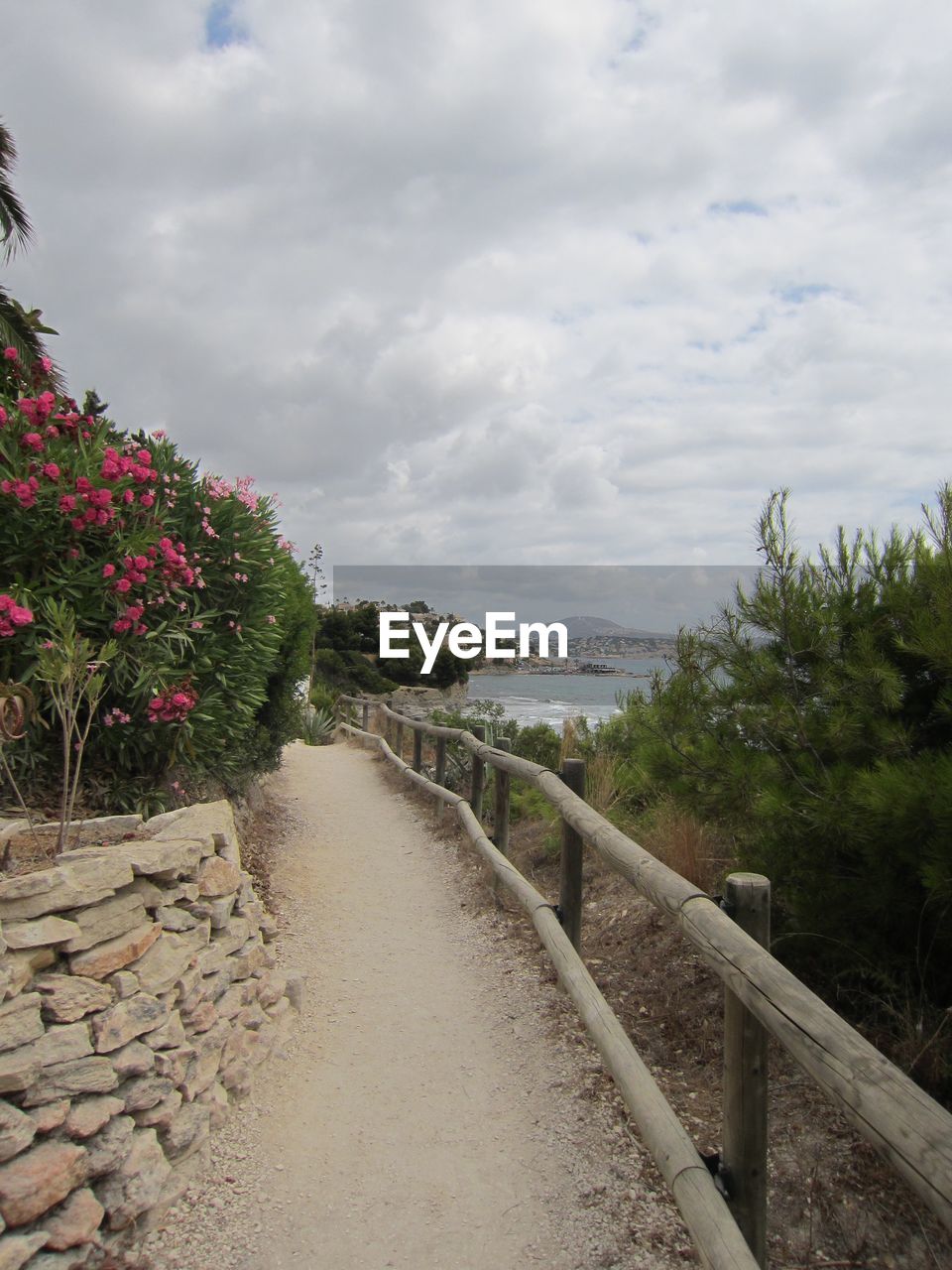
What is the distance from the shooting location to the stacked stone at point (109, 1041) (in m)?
2.42

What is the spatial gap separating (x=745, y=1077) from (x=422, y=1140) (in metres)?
1.44

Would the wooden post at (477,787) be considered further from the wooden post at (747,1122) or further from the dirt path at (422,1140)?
the wooden post at (747,1122)

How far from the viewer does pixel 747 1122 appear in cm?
239

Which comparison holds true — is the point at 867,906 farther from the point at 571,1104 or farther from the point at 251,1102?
the point at 251,1102

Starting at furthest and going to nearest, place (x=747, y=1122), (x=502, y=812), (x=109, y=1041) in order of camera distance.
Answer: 1. (x=502, y=812)
2. (x=109, y=1041)
3. (x=747, y=1122)

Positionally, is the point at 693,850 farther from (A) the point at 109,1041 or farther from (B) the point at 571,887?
(A) the point at 109,1041

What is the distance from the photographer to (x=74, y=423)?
5.00 meters

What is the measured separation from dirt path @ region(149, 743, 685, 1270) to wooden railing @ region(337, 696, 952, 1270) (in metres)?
0.27

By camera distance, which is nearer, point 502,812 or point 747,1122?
point 747,1122

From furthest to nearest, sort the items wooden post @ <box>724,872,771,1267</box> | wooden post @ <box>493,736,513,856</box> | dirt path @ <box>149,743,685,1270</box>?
1. wooden post @ <box>493,736,513,856</box>
2. dirt path @ <box>149,743,685,1270</box>
3. wooden post @ <box>724,872,771,1267</box>

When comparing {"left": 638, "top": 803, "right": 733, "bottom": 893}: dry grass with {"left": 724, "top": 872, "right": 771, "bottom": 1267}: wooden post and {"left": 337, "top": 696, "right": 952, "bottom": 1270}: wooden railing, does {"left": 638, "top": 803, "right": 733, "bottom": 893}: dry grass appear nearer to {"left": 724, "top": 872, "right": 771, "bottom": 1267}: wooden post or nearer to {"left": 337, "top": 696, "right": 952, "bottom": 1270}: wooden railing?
{"left": 337, "top": 696, "right": 952, "bottom": 1270}: wooden railing

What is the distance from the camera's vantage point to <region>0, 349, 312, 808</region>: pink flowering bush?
4480mm

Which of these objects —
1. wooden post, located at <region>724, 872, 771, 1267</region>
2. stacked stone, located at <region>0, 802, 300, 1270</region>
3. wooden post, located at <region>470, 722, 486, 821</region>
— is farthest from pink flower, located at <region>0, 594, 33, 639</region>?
wooden post, located at <region>470, 722, 486, 821</region>

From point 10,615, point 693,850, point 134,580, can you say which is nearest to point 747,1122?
point 693,850
